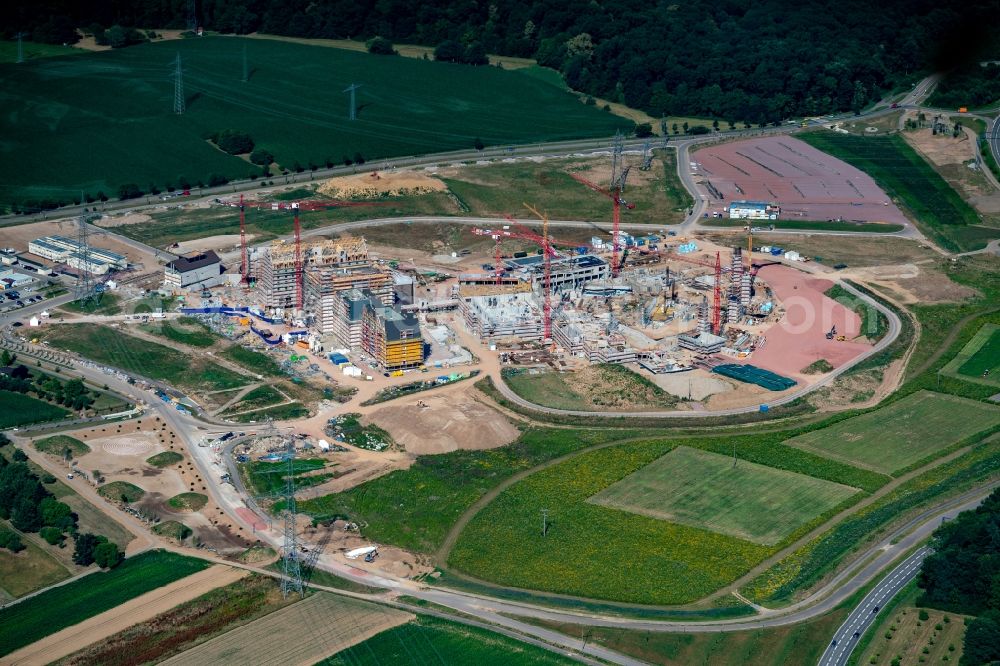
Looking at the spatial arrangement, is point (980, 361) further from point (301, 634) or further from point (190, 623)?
point (190, 623)

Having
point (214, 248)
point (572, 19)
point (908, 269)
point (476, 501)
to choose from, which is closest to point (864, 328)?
point (908, 269)

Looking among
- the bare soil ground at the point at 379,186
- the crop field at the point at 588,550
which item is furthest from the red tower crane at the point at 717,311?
the bare soil ground at the point at 379,186

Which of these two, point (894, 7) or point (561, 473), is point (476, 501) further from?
point (894, 7)

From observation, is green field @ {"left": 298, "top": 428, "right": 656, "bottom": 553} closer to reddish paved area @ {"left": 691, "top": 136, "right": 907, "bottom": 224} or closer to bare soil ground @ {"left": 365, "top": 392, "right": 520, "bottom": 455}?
bare soil ground @ {"left": 365, "top": 392, "right": 520, "bottom": 455}

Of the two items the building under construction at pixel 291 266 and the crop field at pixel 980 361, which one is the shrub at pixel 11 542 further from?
the crop field at pixel 980 361

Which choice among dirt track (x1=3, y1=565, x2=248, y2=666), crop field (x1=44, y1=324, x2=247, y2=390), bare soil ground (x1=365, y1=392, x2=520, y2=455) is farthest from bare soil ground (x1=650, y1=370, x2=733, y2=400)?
dirt track (x1=3, y1=565, x2=248, y2=666)
